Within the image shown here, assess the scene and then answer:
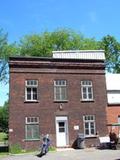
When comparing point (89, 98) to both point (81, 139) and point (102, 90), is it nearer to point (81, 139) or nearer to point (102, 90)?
point (102, 90)

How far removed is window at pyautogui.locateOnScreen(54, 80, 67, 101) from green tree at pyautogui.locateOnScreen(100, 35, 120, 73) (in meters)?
32.4

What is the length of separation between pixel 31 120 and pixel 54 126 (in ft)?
7.08

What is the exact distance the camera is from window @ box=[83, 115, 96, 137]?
3522 centimetres

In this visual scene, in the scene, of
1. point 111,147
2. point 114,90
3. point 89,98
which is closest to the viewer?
point 111,147

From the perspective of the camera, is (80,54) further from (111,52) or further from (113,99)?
(111,52)

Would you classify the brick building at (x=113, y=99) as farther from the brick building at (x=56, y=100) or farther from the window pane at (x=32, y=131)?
the window pane at (x=32, y=131)

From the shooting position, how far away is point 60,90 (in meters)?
35.3

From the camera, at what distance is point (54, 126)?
3441 cm

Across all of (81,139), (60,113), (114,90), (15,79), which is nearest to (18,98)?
(15,79)

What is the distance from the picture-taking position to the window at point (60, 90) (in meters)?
35.2

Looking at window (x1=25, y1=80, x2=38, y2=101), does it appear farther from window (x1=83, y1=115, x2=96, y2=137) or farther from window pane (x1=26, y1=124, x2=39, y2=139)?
window (x1=83, y1=115, x2=96, y2=137)

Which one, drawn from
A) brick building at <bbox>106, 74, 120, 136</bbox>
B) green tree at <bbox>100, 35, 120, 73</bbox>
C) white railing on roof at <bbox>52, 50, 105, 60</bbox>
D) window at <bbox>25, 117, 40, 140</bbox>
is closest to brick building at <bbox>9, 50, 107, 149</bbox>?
window at <bbox>25, 117, 40, 140</bbox>

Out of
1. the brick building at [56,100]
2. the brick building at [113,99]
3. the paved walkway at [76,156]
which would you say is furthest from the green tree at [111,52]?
the paved walkway at [76,156]

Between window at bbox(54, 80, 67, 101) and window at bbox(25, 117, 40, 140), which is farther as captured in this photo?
window at bbox(54, 80, 67, 101)
